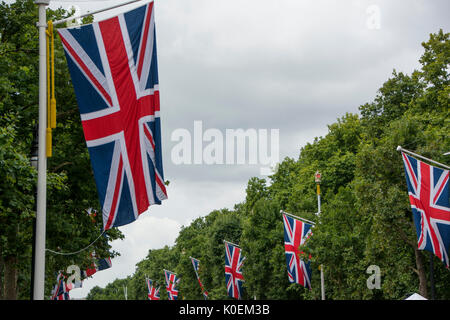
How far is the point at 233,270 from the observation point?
5884 cm

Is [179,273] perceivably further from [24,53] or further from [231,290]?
[24,53]

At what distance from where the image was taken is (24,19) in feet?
87.3

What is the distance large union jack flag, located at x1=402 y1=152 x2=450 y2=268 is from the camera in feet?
78.0

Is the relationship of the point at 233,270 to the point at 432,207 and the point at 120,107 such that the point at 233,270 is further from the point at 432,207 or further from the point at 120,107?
the point at 120,107

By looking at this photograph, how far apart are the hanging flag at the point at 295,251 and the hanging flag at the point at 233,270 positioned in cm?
1573

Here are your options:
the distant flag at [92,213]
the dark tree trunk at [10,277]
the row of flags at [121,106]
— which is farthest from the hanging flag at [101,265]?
the row of flags at [121,106]

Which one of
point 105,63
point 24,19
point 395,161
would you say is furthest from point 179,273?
point 105,63

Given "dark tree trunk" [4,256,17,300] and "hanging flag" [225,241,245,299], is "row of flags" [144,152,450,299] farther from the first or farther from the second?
"hanging flag" [225,241,245,299]

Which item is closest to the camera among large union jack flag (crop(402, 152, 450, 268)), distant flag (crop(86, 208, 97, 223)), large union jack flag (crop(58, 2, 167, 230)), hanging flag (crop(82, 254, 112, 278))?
large union jack flag (crop(58, 2, 167, 230))

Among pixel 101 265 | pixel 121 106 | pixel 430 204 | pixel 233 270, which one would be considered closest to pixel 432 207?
pixel 430 204

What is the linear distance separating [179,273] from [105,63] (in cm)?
9479

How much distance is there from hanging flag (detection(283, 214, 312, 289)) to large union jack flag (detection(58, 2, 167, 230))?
95.9ft

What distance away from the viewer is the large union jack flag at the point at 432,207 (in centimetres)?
2378

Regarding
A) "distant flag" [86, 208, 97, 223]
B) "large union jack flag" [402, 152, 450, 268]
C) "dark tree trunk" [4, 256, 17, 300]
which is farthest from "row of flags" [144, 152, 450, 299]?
"dark tree trunk" [4, 256, 17, 300]
